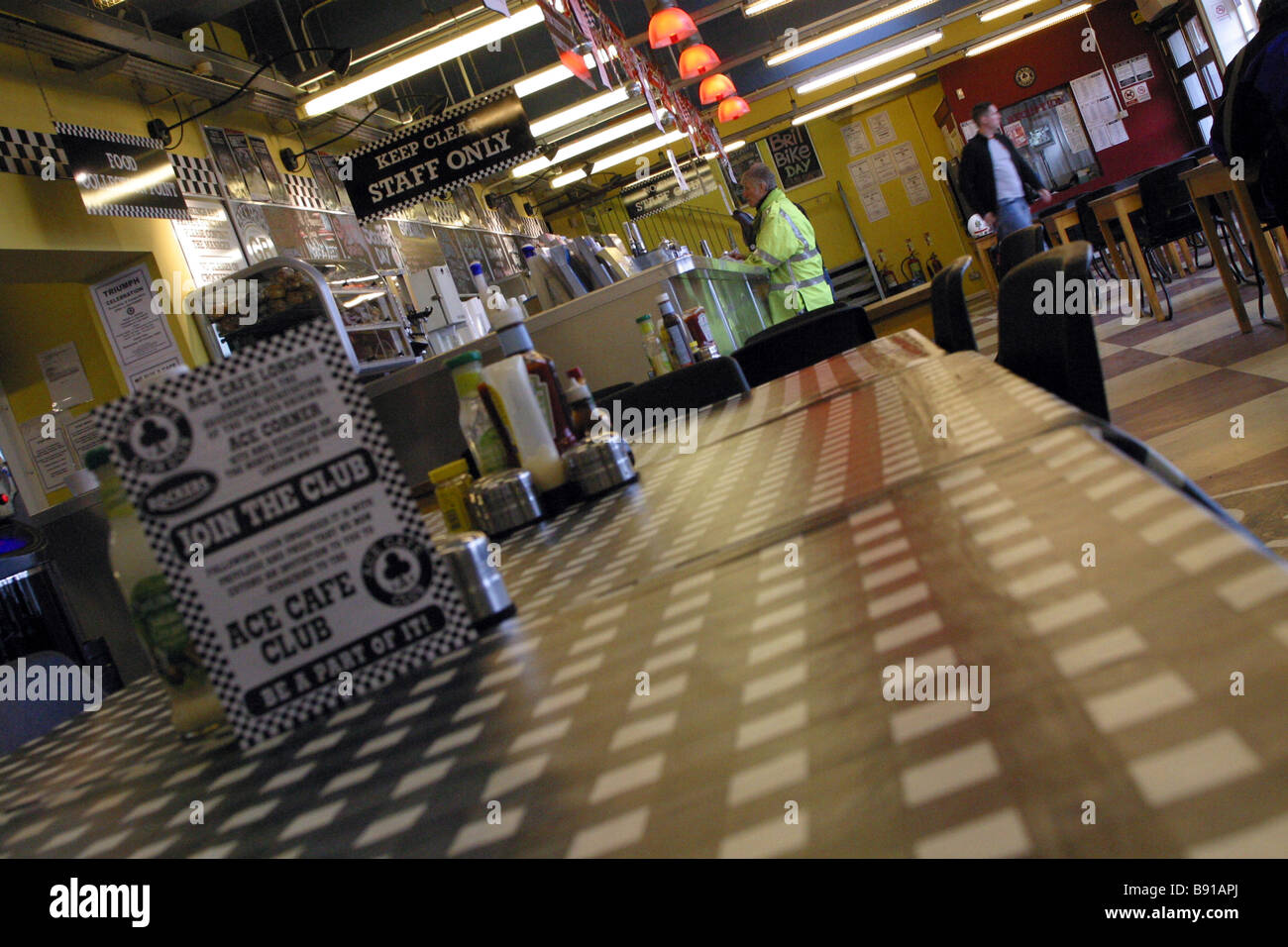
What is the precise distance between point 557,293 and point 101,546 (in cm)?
246

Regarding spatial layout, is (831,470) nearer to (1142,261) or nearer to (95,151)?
(95,151)

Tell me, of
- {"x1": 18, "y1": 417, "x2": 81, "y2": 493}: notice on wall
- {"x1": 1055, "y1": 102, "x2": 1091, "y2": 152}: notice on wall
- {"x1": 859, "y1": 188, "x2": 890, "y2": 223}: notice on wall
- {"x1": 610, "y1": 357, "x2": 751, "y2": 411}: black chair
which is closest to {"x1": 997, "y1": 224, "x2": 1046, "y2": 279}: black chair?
{"x1": 610, "y1": 357, "x2": 751, "y2": 411}: black chair

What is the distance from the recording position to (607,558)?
99cm

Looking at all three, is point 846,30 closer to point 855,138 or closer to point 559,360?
point 855,138

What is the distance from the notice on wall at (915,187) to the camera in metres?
14.8

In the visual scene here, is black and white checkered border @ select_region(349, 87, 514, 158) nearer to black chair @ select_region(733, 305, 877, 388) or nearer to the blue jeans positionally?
black chair @ select_region(733, 305, 877, 388)

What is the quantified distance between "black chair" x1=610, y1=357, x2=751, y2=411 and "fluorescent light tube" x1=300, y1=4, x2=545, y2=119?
10.5 ft

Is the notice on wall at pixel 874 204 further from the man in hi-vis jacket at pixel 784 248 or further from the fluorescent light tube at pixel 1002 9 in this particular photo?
the man in hi-vis jacket at pixel 784 248

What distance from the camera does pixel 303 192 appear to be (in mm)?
7324

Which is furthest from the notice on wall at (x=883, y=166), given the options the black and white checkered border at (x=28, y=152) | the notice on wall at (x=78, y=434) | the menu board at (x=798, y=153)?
the black and white checkered border at (x=28, y=152)

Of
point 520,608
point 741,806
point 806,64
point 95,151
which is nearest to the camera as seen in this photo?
point 741,806

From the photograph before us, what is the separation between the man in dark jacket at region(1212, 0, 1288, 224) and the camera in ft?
11.3
